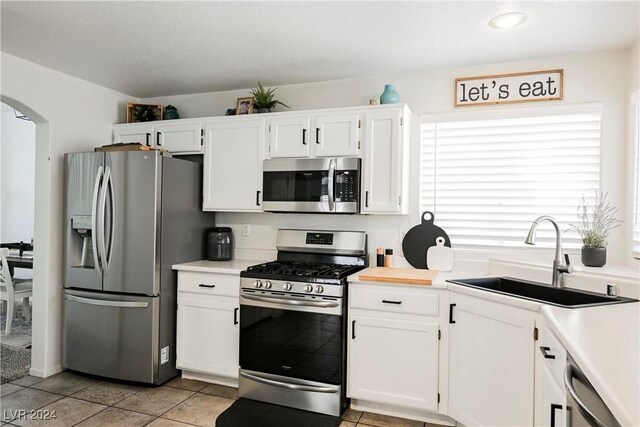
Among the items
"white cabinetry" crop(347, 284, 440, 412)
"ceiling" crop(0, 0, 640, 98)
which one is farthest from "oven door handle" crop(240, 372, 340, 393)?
"ceiling" crop(0, 0, 640, 98)

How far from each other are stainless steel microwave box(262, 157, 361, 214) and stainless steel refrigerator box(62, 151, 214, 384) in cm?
75

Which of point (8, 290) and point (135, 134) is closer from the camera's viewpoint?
point (135, 134)

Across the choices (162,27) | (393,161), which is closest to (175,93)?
(162,27)

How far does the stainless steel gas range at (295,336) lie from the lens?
2.61 meters

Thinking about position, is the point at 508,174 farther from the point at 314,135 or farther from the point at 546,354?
the point at 546,354

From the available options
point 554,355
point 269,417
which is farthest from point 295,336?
point 554,355

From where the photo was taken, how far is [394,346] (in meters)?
2.54

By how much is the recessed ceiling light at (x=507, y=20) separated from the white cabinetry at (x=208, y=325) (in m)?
2.36

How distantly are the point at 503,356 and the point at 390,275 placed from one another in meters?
0.81

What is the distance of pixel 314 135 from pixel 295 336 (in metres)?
1.49

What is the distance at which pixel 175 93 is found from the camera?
383cm

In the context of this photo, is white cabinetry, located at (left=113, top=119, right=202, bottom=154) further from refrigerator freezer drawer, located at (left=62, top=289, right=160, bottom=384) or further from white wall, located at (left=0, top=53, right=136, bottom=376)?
refrigerator freezer drawer, located at (left=62, top=289, right=160, bottom=384)

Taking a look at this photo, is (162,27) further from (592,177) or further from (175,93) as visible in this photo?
(592,177)

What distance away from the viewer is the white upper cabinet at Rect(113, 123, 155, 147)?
11.8ft
